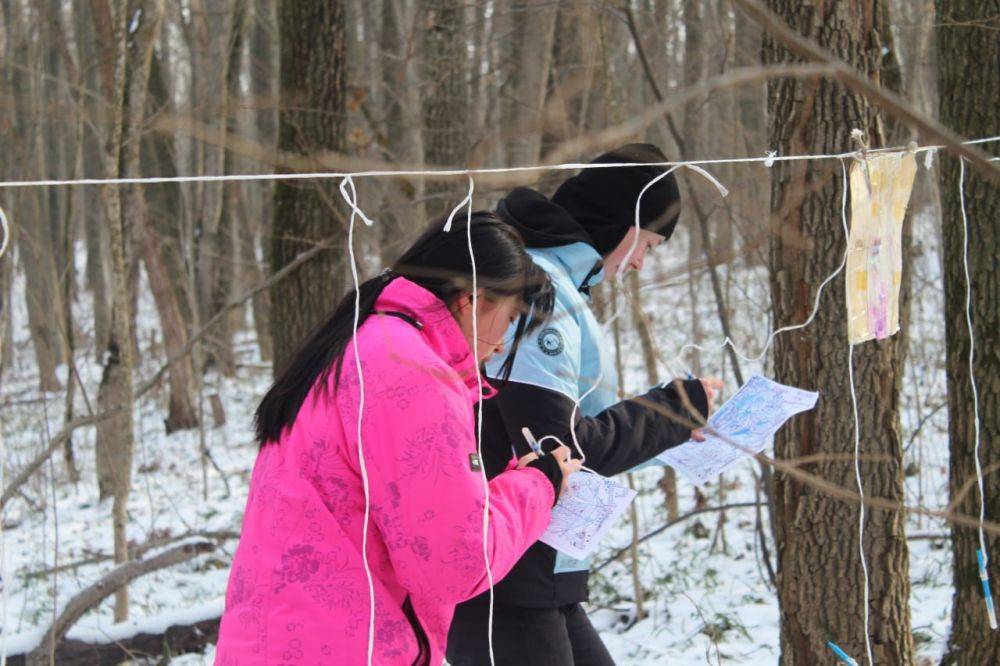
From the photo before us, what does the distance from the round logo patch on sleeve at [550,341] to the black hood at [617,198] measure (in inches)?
16.0

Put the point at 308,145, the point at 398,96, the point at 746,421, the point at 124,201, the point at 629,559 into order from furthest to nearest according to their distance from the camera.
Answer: the point at 398,96 < the point at 629,559 < the point at 124,201 < the point at 308,145 < the point at 746,421

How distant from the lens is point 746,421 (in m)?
2.45

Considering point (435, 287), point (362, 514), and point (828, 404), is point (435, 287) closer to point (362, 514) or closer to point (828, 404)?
point (362, 514)

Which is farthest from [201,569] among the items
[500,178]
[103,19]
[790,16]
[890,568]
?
[500,178]

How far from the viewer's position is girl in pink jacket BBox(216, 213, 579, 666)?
1747 mm

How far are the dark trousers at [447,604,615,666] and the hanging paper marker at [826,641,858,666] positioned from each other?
0.92 meters

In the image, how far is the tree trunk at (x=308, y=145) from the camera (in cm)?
555

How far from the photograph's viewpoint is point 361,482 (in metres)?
1.79

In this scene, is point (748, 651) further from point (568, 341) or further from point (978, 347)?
point (568, 341)

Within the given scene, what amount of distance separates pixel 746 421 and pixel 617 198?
0.64 metres

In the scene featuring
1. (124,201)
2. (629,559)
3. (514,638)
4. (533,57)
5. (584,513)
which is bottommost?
(629,559)

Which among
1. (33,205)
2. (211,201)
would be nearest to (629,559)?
(33,205)

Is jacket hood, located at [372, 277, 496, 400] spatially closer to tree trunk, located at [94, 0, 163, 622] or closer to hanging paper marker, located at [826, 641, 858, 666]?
hanging paper marker, located at [826, 641, 858, 666]

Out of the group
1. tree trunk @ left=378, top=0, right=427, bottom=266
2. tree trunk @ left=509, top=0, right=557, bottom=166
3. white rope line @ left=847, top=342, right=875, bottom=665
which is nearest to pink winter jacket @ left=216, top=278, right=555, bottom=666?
white rope line @ left=847, top=342, right=875, bottom=665
